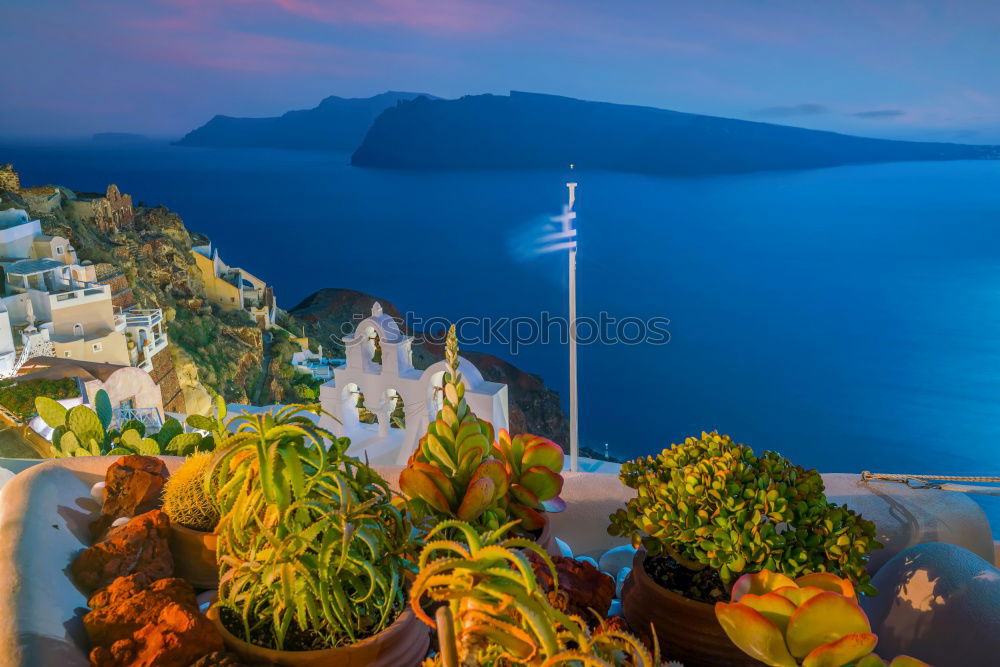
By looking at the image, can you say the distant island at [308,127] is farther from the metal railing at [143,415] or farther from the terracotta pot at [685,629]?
the terracotta pot at [685,629]

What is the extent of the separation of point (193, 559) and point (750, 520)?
3.02 ft

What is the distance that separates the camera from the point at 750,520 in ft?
3.25

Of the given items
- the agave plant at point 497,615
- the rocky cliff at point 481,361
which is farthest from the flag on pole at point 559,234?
the rocky cliff at point 481,361

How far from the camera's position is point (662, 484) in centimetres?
109

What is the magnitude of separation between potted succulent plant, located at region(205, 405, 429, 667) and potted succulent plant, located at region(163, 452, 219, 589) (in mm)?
287

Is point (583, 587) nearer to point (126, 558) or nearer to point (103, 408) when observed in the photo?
point (126, 558)

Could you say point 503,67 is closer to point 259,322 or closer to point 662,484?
point 259,322

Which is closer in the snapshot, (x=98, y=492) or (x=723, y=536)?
(x=723, y=536)

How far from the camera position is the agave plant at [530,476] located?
3.93ft

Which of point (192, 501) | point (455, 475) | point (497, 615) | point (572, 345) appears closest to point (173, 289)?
point (572, 345)

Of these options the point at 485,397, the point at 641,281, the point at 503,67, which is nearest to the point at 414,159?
the point at 503,67

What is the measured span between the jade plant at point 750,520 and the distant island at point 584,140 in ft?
53.6

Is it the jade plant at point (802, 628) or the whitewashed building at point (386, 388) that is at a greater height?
the jade plant at point (802, 628)

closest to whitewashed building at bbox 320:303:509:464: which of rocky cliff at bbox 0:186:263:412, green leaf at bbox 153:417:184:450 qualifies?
green leaf at bbox 153:417:184:450
